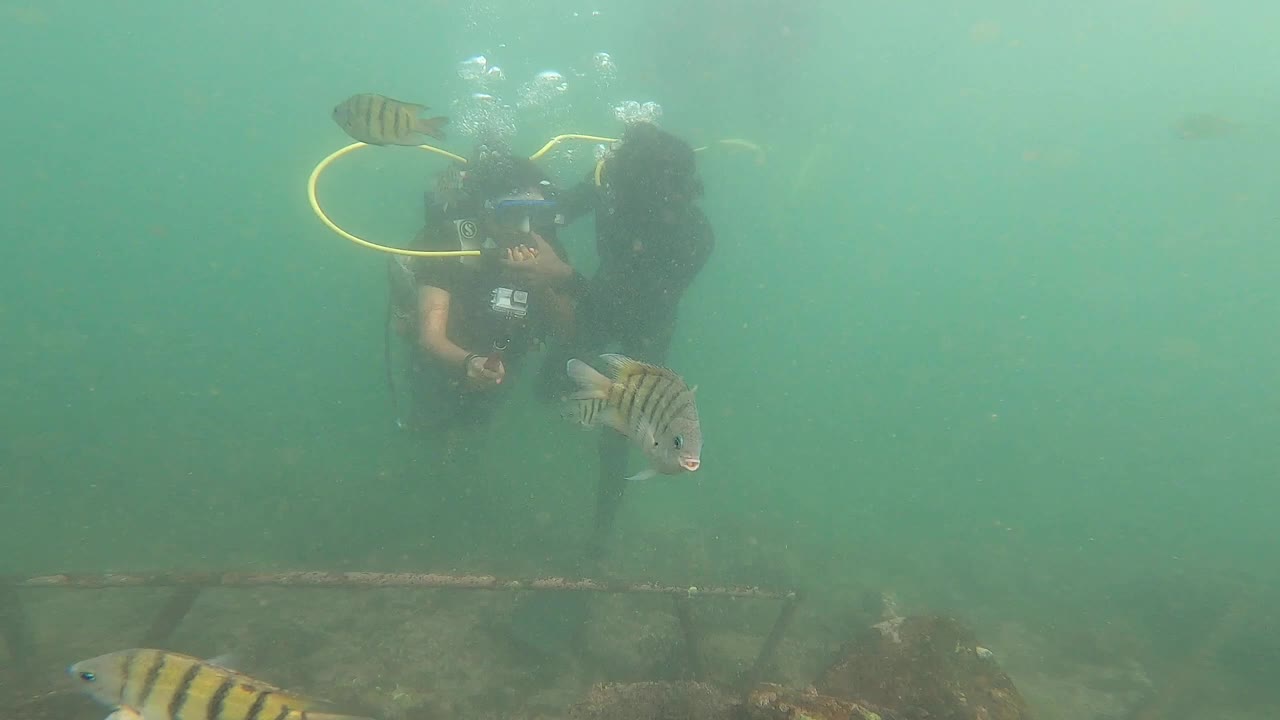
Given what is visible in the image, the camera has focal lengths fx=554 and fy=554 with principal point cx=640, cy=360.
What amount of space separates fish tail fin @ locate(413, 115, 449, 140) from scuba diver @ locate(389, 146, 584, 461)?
5.21ft

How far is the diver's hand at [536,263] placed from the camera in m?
5.51

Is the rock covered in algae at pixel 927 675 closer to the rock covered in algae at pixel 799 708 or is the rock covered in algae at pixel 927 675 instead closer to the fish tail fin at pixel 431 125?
the rock covered in algae at pixel 799 708

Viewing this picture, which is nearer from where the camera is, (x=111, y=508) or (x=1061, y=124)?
(x=111, y=508)

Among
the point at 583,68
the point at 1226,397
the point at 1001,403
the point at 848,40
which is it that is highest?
the point at 848,40

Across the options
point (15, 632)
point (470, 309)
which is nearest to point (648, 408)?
point (470, 309)

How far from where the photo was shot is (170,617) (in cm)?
482

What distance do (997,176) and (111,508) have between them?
129777mm

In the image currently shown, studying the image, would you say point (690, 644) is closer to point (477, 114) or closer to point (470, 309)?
point (470, 309)

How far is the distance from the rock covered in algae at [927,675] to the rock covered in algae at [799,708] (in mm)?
921

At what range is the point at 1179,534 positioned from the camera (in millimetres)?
34062

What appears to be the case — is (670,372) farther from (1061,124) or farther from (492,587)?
(1061,124)

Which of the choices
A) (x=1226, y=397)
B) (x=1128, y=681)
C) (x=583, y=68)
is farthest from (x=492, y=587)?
(x=1226, y=397)

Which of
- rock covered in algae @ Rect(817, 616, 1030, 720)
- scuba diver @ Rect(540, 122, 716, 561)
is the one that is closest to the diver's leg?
scuba diver @ Rect(540, 122, 716, 561)

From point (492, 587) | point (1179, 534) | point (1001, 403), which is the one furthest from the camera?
Answer: point (1001, 403)
